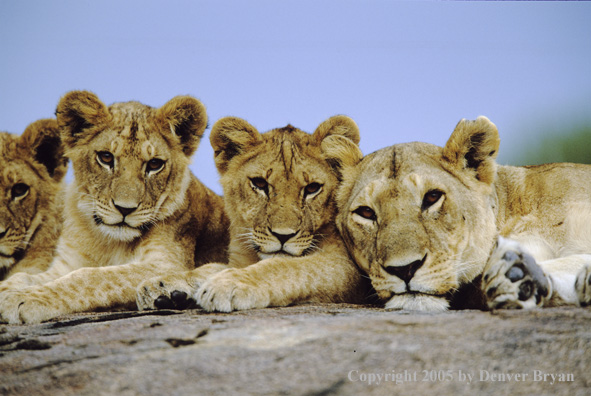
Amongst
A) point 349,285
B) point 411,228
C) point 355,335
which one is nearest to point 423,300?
point 411,228

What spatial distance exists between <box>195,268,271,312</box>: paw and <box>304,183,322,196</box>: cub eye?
3.49 feet

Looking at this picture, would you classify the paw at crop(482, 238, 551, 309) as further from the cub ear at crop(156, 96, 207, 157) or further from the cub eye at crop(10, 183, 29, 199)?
the cub eye at crop(10, 183, 29, 199)

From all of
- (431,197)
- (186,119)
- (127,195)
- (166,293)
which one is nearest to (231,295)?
(166,293)

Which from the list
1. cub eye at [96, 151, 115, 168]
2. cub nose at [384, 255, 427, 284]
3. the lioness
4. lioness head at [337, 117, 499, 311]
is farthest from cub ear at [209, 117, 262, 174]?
cub nose at [384, 255, 427, 284]

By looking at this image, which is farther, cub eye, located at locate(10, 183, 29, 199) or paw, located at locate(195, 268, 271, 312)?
cub eye, located at locate(10, 183, 29, 199)

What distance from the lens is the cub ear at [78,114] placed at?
4254 mm

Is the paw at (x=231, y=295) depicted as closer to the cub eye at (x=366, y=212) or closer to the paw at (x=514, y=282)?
the cub eye at (x=366, y=212)

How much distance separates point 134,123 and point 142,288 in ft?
4.63

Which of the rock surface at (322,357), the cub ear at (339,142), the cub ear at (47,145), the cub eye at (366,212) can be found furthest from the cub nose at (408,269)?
the cub ear at (47,145)

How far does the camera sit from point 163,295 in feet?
11.0

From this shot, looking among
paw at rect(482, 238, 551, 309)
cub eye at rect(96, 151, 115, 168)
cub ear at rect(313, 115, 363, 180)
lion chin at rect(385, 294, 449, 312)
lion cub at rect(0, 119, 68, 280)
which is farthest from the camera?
lion cub at rect(0, 119, 68, 280)

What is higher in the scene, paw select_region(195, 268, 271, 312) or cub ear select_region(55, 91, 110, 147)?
cub ear select_region(55, 91, 110, 147)

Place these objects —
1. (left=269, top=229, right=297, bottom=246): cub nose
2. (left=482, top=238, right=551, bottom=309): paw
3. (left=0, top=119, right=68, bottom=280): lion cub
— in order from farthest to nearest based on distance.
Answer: (left=0, top=119, right=68, bottom=280): lion cub
(left=269, top=229, right=297, bottom=246): cub nose
(left=482, top=238, right=551, bottom=309): paw

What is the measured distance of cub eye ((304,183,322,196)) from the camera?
3980mm
